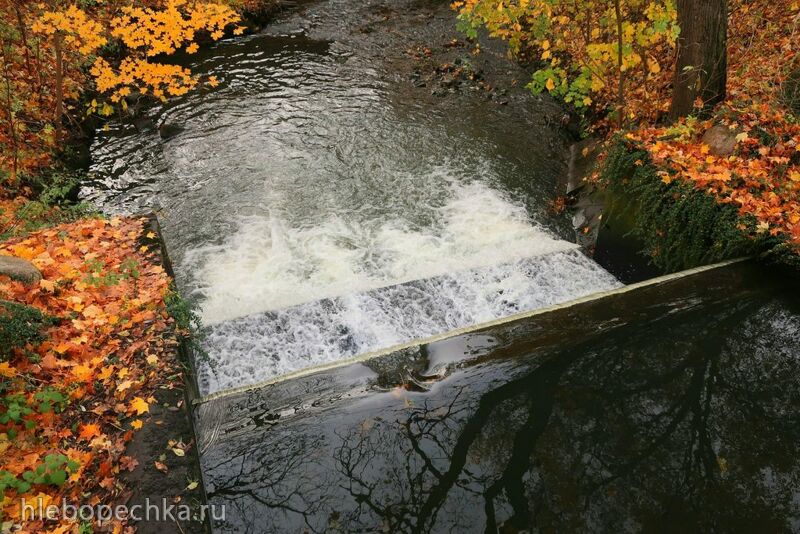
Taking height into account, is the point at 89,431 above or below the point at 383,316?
above

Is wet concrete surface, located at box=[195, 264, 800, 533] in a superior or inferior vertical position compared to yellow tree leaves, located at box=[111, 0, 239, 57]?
inferior

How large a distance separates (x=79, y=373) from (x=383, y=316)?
3210 millimetres

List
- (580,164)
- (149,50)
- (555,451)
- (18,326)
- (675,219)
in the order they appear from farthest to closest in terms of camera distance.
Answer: (149,50) → (580,164) → (675,219) → (18,326) → (555,451)

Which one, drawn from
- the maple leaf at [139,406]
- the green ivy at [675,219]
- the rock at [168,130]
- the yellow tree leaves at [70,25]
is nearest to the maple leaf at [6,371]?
the maple leaf at [139,406]

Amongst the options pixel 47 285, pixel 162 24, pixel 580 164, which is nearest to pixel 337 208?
pixel 47 285

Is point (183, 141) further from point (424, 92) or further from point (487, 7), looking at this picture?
point (487, 7)

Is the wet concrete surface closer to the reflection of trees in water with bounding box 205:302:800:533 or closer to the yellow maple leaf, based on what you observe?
the reflection of trees in water with bounding box 205:302:800:533

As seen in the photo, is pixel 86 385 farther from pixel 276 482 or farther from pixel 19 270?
pixel 276 482

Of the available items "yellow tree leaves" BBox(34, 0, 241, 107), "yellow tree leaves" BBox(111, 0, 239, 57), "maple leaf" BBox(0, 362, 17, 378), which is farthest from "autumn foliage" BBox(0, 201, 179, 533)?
"yellow tree leaves" BBox(111, 0, 239, 57)

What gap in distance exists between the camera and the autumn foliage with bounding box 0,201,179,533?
3479 millimetres

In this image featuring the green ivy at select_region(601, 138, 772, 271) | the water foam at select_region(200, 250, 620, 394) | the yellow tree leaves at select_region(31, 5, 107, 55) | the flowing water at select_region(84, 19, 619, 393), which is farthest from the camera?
the yellow tree leaves at select_region(31, 5, 107, 55)

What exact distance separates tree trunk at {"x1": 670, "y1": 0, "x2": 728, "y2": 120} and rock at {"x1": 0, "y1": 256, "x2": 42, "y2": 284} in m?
8.48

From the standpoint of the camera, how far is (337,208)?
803 cm

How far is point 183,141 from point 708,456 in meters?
10.0
